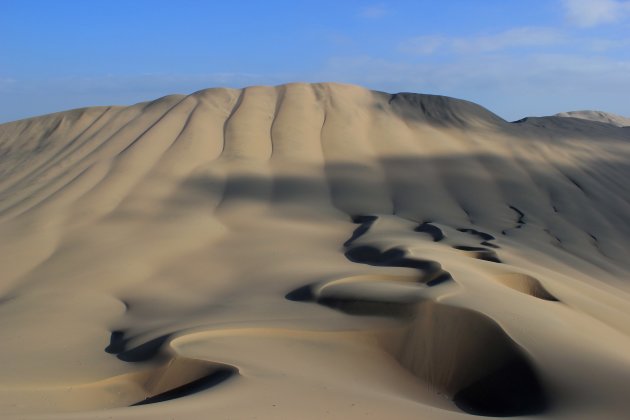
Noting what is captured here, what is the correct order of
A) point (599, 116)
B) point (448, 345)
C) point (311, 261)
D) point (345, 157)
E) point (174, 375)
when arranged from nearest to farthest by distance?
1. point (174, 375)
2. point (448, 345)
3. point (311, 261)
4. point (345, 157)
5. point (599, 116)

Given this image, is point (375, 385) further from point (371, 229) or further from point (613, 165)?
point (613, 165)

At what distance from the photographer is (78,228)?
8.55 m

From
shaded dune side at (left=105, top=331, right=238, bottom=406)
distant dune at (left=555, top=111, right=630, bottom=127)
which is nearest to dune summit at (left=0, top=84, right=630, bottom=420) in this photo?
shaded dune side at (left=105, top=331, right=238, bottom=406)

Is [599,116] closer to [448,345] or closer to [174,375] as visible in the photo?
[448,345]

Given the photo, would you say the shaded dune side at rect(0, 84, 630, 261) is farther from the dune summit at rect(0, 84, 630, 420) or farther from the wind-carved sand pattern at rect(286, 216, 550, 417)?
the wind-carved sand pattern at rect(286, 216, 550, 417)

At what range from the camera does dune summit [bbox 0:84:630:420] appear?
3725mm

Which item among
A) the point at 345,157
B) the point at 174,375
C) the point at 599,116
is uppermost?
the point at 599,116

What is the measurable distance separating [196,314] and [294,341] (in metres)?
1.14

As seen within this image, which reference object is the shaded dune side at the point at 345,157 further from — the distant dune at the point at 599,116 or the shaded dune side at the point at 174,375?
the distant dune at the point at 599,116

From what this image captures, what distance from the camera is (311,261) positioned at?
6844 mm

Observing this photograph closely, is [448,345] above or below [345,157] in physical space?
below

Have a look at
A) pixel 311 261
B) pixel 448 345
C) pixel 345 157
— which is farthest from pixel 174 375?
pixel 345 157

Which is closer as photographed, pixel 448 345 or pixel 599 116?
pixel 448 345

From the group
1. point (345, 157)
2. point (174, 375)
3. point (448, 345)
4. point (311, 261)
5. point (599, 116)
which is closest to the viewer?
point (174, 375)
